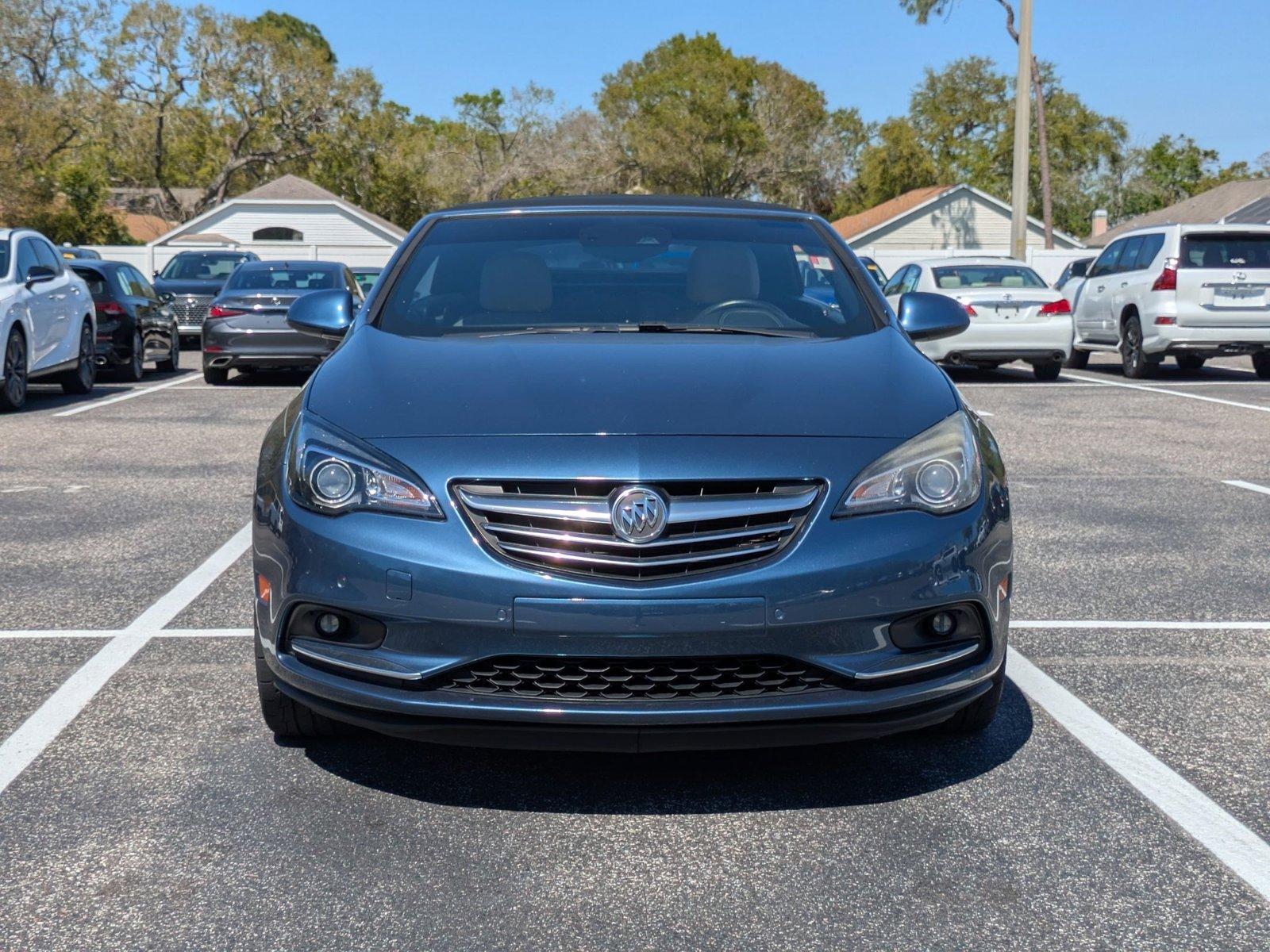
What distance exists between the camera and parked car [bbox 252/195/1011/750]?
343cm

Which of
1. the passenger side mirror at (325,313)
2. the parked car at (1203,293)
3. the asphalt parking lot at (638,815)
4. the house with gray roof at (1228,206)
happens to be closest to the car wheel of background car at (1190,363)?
the parked car at (1203,293)

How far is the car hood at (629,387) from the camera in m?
3.72

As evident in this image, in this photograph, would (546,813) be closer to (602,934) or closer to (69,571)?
Result: (602,934)

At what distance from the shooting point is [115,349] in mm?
17453

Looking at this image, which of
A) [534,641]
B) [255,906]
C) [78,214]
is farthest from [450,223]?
[78,214]

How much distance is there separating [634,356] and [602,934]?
5.74ft

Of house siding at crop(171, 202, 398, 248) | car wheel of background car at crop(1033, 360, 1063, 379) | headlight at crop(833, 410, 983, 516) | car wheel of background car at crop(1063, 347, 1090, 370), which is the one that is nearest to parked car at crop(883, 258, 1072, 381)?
car wheel of background car at crop(1033, 360, 1063, 379)

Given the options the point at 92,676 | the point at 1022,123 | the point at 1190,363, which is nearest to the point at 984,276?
the point at 1190,363

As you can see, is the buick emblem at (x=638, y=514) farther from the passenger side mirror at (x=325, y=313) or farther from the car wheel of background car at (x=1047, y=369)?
the car wheel of background car at (x=1047, y=369)

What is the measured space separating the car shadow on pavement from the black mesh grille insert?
1.26 ft

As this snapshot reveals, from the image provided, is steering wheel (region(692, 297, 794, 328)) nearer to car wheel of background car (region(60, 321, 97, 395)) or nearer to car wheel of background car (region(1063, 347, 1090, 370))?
car wheel of background car (region(60, 321, 97, 395))

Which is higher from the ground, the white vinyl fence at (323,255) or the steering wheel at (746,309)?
the white vinyl fence at (323,255)

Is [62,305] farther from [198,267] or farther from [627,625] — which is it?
[627,625]

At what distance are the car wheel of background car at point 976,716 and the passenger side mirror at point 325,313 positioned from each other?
2432 millimetres
